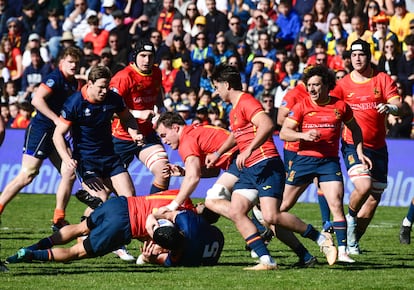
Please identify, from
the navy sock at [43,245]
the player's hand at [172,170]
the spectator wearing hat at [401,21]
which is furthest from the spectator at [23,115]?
the navy sock at [43,245]

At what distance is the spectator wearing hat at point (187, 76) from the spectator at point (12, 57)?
205 inches

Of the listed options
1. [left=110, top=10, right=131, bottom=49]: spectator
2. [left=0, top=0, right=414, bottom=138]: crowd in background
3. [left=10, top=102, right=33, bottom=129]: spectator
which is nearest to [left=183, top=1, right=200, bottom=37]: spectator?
[left=0, top=0, right=414, bottom=138]: crowd in background

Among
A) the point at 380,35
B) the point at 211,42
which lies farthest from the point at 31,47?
the point at 380,35

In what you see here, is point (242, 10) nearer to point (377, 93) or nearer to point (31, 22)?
point (31, 22)

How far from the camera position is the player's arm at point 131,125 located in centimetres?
1340

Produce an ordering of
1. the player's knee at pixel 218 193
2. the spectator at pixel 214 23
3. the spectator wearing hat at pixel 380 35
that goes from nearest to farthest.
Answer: the player's knee at pixel 218 193 < the spectator wearing hat at pixel 380 35 < the spectator at pixel 214 23

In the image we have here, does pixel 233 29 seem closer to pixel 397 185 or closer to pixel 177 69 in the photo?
pixel 177 69

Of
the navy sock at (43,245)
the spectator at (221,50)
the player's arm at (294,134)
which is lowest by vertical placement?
the navy sock at (43,245)

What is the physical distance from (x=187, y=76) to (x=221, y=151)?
12660mm

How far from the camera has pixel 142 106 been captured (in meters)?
14.8

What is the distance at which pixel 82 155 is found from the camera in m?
13.3

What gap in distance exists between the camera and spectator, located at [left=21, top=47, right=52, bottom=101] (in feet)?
87.2

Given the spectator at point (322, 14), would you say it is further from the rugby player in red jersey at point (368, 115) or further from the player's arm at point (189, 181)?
the player's arm at point (189, 181)

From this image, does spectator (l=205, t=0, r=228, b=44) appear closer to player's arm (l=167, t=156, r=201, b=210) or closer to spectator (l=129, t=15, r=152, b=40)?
spectator (l=129, t=15, r=152, b=40)
